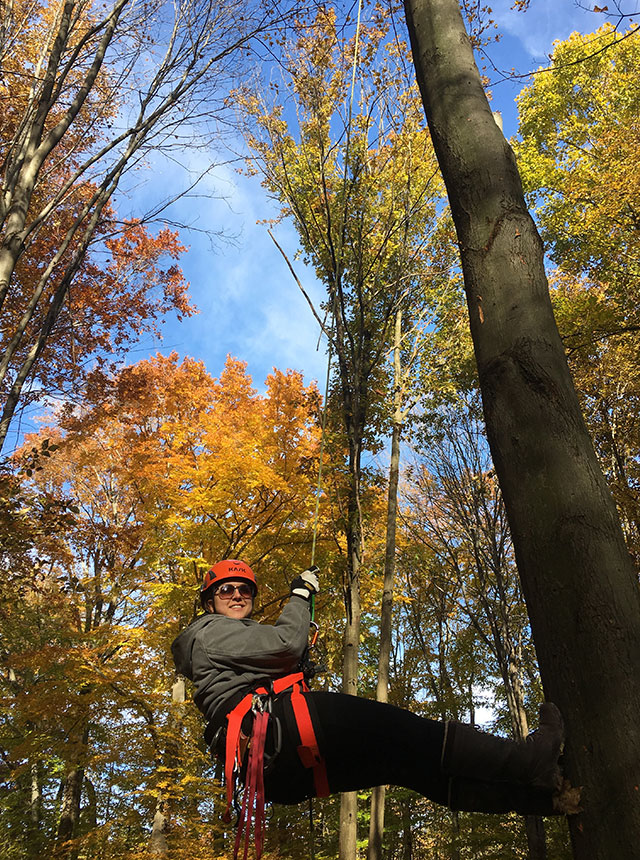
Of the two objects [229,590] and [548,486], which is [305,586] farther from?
[548,486]

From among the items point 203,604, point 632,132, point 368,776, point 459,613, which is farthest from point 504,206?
point 459,613

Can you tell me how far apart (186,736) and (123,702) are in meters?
1.10

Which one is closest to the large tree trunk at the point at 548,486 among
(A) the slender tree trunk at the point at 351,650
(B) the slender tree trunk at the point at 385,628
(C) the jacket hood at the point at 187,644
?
(C) the jacket hood at the point at 187,644

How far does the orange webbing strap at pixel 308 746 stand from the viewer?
80.7 inches

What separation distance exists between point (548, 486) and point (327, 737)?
4.11ft

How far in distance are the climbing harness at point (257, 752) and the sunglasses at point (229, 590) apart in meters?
0.64

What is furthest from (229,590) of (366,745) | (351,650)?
(351,650)

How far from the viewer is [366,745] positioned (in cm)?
203

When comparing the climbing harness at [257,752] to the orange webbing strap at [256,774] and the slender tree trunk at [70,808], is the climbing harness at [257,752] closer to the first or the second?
the orange webbing strap at [256,774]

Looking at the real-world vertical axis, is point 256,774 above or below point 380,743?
below

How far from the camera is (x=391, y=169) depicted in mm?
8672

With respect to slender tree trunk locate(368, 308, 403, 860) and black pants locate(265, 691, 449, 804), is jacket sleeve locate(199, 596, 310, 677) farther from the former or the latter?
slender tree trunk locate(368, 308, 403, 860)

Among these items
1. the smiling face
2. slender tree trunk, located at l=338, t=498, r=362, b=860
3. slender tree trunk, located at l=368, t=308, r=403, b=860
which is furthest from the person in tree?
slender tree trunk, located at l=368, t=308, r=403, b=860

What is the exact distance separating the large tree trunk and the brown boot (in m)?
0.17
